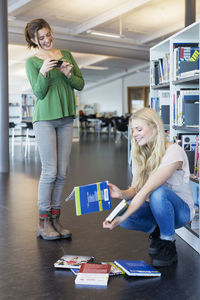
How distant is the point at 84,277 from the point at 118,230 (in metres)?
1.01

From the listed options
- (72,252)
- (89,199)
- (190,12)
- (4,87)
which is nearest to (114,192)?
(89,199)

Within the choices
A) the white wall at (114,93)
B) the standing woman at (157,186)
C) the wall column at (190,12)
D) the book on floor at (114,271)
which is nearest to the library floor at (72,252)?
→ the book on floor at (114,271)

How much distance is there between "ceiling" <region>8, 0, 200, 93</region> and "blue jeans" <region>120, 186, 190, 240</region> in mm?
7838

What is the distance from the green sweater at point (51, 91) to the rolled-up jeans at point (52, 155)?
0.06 m

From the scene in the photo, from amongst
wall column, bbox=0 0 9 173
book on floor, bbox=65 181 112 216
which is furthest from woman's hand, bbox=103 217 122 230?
wall column, bbox=0 0 9 173

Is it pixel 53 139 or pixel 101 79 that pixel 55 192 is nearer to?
pixel 53 139

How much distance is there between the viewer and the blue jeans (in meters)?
2.23

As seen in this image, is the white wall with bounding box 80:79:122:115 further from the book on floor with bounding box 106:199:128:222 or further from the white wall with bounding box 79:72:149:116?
the book on floor with bounding box 106:199:128:222

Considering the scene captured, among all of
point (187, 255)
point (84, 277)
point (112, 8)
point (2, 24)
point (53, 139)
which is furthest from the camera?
point (112, 8)

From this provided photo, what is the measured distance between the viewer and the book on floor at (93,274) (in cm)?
208

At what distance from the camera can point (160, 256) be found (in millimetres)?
2338

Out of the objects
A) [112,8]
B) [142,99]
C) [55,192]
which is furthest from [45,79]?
[142,99]

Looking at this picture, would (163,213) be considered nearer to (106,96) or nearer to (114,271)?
(114,271)

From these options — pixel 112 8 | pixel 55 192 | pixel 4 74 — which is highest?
pixel 112 8
